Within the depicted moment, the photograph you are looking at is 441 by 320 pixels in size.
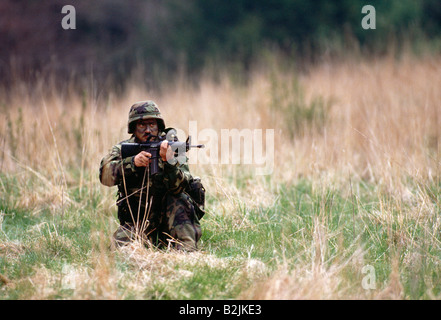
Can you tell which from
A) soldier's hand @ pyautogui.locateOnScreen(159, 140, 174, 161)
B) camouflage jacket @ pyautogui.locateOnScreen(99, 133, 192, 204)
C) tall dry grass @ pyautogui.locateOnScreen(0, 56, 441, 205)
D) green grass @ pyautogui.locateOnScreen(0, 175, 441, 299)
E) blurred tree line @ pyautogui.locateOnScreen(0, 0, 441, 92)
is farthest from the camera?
blurred tree line @ pyautogui.locateOnScreen(0, 0, 441, 92)

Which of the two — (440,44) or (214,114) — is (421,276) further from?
(440,44)

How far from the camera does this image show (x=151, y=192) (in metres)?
3.84

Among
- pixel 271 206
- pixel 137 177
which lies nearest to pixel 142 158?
pixel 137 177

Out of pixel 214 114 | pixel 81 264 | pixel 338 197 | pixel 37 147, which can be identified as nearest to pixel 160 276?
pixel 81 264

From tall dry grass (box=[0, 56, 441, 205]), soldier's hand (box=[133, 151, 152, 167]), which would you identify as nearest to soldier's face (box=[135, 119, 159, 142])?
soldier's hand (box=[133, 151, 152, 167])

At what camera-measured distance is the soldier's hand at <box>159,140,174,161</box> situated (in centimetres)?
349

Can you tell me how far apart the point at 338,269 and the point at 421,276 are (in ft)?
1.66

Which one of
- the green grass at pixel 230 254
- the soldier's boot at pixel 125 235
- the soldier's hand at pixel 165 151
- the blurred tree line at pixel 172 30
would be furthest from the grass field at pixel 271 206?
the blurred tree line at pixel 172 30

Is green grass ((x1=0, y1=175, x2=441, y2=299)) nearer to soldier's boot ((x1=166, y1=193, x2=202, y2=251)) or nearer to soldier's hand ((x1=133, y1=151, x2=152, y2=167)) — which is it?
soldier's boot ((x1=166, y1=193, x2=202, y2=251))

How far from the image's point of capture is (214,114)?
7.61 m

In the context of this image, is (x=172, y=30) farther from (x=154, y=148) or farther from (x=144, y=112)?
(x=154, y=148)

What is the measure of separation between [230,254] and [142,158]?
915mm

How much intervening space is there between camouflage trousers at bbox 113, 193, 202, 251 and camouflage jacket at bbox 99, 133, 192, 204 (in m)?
0.10
